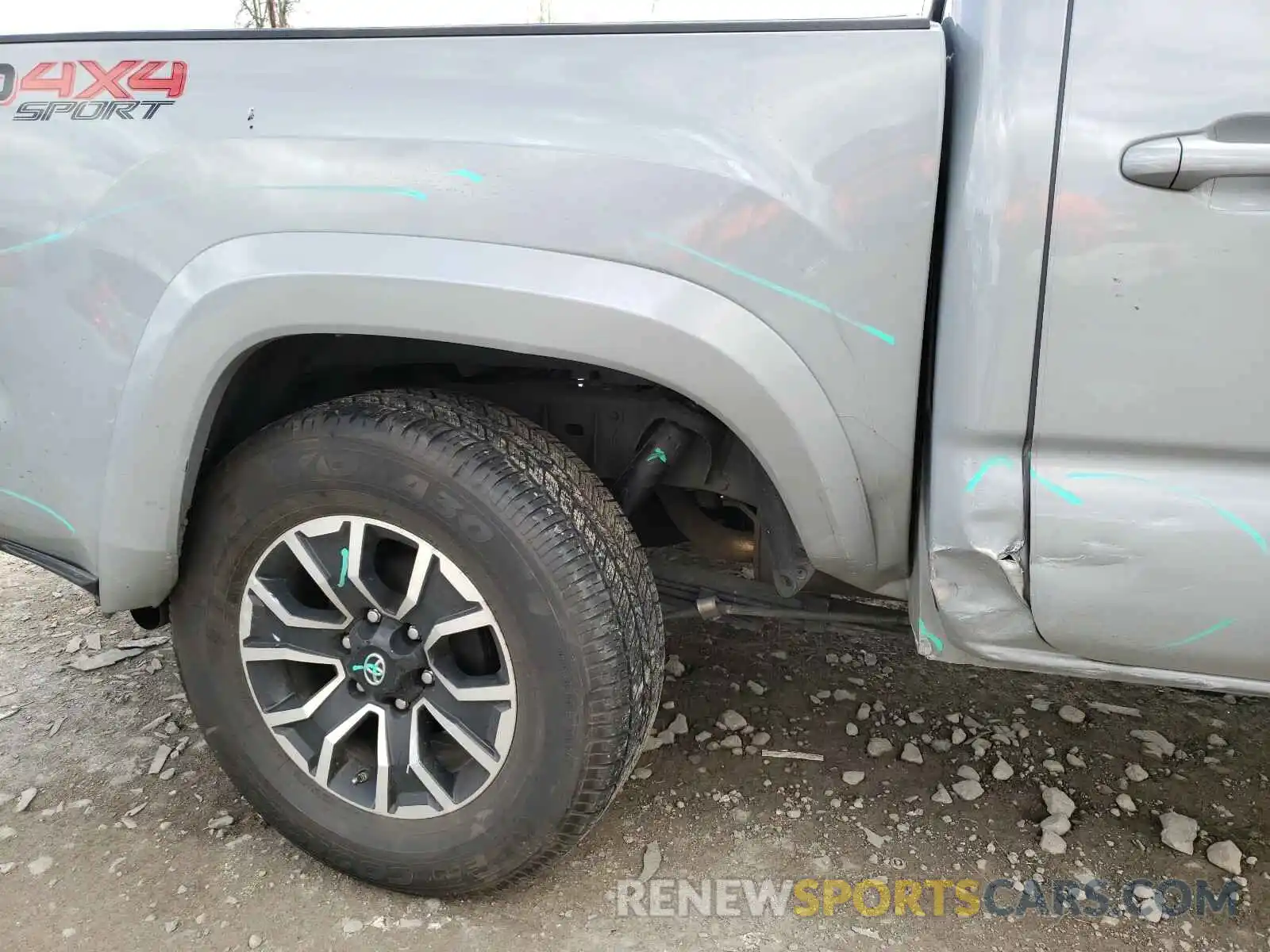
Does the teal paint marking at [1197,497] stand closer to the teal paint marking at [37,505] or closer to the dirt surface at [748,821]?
the dirt surface at [748,821]

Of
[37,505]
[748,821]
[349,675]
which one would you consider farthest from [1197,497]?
[37,505]

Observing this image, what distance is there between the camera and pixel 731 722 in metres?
2.44

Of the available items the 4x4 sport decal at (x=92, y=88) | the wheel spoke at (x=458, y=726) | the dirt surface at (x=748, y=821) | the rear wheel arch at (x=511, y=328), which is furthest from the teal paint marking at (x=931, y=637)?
the 4x4 sport decal at (x=92, y=88)

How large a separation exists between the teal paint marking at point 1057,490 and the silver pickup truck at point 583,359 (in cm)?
1

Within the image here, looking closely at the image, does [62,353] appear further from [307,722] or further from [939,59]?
[939,59]

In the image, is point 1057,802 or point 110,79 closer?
point 110,79

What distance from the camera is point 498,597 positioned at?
1.62 metres

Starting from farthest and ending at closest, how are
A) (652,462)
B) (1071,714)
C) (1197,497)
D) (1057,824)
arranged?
(1071,714)
(1057,824)
(652,462)
(1197,497)

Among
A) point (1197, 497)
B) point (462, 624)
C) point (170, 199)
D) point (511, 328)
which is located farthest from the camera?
point (462, 624)

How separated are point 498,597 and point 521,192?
678mm

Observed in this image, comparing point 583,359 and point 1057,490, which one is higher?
point 583,359

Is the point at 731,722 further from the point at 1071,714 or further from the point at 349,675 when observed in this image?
the point at 349,675


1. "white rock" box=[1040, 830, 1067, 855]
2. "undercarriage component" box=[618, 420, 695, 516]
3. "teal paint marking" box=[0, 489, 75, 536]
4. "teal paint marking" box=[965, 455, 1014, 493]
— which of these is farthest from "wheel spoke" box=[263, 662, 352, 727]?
A: "white rock" box=[1040, 830, 1067, 855]

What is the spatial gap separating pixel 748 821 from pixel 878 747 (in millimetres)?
442
